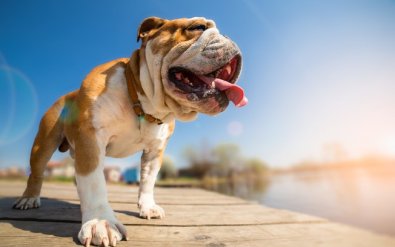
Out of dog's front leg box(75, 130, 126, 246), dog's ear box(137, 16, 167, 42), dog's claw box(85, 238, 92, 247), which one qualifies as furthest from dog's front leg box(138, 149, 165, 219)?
dog's ear box(137, 16, 167, 42)

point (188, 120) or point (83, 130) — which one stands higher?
point (188, 120)

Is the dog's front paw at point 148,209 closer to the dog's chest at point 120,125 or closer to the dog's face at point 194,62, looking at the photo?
the dog's chest at point 120,125

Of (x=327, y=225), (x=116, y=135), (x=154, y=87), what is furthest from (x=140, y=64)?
(x=327, y=225)

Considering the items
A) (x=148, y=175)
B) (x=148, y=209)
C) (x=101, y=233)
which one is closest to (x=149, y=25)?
(x=148, y=175)

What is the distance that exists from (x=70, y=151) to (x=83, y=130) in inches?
44.1

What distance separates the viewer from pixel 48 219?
2.20m

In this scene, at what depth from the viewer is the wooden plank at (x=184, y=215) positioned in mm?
2320

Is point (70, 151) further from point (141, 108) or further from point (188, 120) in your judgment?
point (188, 120)

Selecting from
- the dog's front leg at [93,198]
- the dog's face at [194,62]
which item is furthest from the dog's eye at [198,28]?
the dog's front leg at [93,198]

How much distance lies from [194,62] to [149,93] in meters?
0.47

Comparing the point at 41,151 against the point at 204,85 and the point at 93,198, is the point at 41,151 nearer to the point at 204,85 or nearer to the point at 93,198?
the point at 93,198

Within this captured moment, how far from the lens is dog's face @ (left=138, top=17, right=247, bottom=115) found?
2.26 metres

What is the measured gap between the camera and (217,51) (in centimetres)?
226

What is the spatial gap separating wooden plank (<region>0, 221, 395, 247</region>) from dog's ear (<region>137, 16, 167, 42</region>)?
5.26 feet
